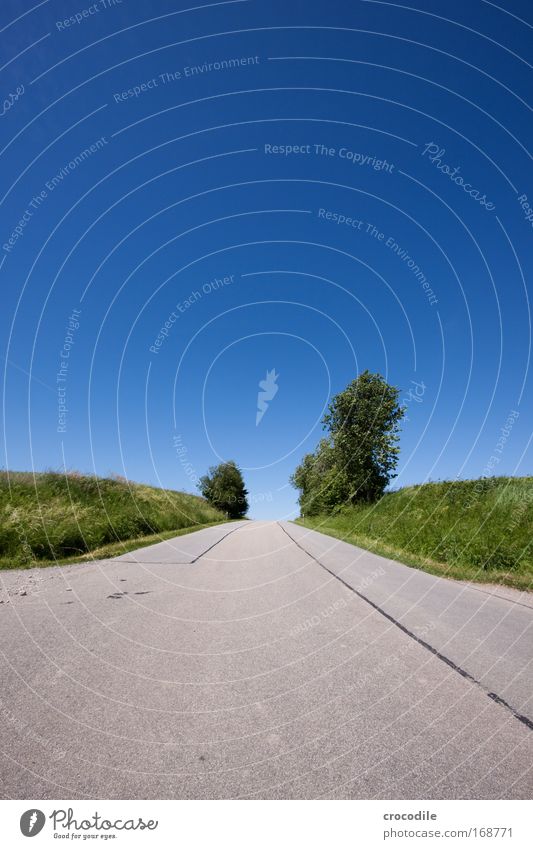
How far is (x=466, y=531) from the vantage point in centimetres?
1359

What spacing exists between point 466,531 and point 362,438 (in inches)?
1071

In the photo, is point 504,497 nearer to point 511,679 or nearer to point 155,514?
point 511,679

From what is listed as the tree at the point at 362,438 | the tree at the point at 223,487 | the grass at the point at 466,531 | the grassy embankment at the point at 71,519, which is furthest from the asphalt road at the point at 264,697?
the tree at the point at 223,487

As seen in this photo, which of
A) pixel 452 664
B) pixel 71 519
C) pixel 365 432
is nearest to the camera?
pixel 452 664

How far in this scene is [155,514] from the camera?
25609 millimetres

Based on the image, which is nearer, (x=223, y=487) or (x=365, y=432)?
(x=365, y=432)

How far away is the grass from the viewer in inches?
423

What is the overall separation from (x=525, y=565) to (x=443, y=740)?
9.19 metres

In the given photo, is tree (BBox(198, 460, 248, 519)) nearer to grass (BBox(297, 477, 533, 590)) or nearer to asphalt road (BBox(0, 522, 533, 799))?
grass (BBox(297, 477, 533, 590))

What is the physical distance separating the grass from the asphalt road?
3.85 m
